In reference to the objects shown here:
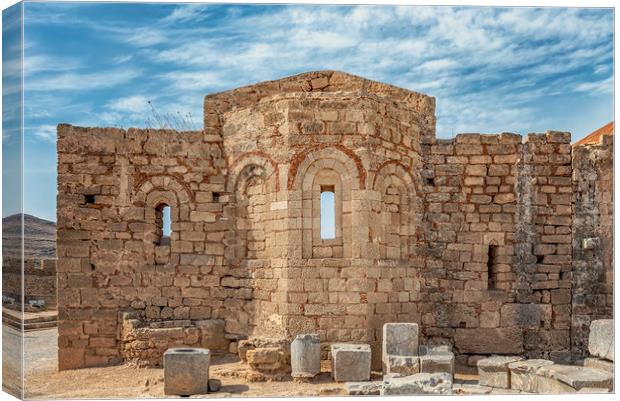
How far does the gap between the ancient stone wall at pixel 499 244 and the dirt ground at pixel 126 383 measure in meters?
2.41

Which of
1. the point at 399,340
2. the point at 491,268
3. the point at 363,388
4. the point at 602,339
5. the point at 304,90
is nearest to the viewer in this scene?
the point at 363,388

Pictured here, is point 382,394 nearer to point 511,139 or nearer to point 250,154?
point 250,154

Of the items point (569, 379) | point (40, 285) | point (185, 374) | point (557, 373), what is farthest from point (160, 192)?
point (40, 285)

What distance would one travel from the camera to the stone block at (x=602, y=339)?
31.3 feet

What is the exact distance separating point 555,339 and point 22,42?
377 inches

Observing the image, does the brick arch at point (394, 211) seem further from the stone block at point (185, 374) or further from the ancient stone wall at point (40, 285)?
the ancient stone wall at point (40, 285)

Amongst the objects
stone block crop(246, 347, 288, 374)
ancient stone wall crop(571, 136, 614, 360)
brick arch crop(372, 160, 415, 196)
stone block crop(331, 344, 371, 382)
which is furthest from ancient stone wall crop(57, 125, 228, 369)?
ancient stone wall crop(571, 136, 614, 360)

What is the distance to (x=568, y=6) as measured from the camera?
904 cm

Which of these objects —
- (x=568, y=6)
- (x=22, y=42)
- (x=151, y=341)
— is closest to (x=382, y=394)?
(x=151, y=341)

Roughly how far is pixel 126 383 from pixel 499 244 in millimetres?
6604

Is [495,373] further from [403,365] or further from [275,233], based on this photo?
[275,233]

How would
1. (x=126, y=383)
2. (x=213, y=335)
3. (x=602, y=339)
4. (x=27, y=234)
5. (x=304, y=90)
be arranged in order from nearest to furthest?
(x=27, y=234) → (x=602, y=339) → (x=126, y=383) → (x=213, y=335) → (x=304, y=90)

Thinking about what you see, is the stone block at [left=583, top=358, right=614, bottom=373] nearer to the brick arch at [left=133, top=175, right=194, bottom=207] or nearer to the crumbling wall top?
the crumbling wall top

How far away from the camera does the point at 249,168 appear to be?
11492 mm
